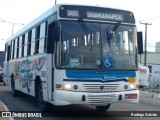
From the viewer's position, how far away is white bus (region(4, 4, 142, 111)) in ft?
35.0

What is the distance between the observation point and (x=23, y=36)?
1734 cm

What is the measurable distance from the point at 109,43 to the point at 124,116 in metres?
2.56

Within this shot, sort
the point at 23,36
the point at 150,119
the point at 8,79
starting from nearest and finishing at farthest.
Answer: the point at 150,119, the point at 23,36, the point at 8,79

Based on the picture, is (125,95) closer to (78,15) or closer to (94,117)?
(94,117)

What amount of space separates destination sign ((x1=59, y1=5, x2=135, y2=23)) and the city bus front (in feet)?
0.61

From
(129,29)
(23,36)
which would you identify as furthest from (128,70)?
(23,36)

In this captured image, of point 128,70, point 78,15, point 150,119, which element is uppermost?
point 78,15

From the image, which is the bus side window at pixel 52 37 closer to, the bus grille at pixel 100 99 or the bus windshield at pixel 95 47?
the bus windshield at pixel 95 47

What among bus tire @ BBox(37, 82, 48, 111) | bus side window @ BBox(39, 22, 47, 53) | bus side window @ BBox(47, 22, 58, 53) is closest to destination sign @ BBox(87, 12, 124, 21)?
bus side window @ BBox(47, 22, 58, 53)

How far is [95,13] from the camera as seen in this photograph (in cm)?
1137

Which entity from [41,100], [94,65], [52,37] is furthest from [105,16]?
[41,100]

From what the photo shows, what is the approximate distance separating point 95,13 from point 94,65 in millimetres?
1663

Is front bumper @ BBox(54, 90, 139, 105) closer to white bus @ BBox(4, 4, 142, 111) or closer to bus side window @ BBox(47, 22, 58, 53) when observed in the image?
white bus @ BBox(4, 4, 142, 111)

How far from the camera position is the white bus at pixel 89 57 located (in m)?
10.7
